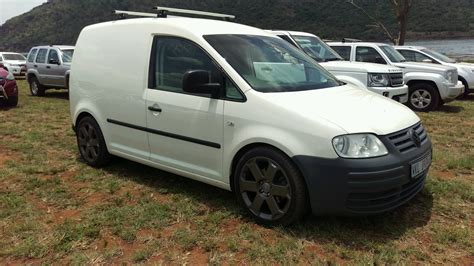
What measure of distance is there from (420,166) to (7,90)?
1019cm

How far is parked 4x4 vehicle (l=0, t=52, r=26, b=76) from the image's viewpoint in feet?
74.1

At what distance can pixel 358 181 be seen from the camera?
129 inches

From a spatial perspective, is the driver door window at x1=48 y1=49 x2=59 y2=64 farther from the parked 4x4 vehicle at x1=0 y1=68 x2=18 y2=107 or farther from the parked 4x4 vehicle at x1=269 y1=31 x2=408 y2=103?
the parked 4x4 vehicle at x1=269 y1=31 x2=408 y2=103

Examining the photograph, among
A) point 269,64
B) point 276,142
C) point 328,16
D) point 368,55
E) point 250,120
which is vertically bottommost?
point 276,142

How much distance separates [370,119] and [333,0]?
3648 centimetres

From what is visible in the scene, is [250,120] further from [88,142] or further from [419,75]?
[419,75]

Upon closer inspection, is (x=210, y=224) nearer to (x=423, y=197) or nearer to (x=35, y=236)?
(x=35, y=236)

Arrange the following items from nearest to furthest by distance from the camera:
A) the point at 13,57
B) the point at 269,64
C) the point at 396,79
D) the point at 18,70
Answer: the point at 269,64, the point at 396,79, the point at 18,70, the point at 13,57

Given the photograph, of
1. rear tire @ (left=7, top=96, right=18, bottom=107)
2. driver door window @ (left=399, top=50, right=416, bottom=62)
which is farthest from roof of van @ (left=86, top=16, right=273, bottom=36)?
driver door window @ (left=399, top=50, right=416, bottom=62)

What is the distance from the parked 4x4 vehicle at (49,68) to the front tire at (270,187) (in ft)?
35.3

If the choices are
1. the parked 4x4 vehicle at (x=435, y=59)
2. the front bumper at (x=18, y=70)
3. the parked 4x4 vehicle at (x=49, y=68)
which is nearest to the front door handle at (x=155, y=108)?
the parked 4x4 vehicle at (x=49, y=68)

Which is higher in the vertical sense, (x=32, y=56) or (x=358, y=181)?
(x=32, y=56)

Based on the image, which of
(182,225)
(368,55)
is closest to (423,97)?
(368,55)

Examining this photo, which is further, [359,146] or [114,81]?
[114,81]
